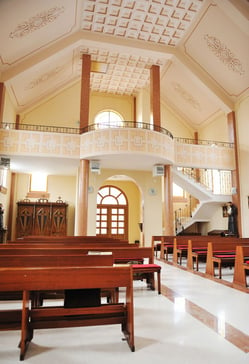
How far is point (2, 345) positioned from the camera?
268 cm

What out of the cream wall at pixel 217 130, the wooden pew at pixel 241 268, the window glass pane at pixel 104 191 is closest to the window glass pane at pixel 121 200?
the window glass pane at pixel 104 191

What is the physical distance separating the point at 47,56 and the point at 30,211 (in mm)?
7052

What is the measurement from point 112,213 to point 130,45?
894 cm

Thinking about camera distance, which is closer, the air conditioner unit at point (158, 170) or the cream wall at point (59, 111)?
the air conditioner unit at point (158, 170)

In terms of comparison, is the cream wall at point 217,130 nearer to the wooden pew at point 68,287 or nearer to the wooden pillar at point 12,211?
the wooden pillar at point 12,211

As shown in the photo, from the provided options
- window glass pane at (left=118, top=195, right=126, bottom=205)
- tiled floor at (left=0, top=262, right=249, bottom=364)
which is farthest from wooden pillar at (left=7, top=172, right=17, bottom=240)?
tiled floor at (left=0, top=262, right=249, bottom=364)

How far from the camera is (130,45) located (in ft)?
39.8

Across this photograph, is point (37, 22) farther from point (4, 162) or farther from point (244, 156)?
point (244, 156)

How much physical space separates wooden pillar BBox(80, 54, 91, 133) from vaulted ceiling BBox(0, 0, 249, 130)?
1.60 feet

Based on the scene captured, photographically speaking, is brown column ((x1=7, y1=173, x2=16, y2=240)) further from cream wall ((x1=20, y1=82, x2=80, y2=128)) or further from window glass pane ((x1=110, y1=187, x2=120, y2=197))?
window glass pane ((x1=110, y1=187, x2=120, y2=197))

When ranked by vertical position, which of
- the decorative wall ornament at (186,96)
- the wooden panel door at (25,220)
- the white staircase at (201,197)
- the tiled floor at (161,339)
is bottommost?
the tiled floor at (161,339)

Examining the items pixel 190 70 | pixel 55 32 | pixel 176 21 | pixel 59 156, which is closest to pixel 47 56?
pixel 55 32

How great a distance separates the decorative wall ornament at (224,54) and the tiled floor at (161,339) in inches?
394

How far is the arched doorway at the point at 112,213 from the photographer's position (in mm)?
16297
